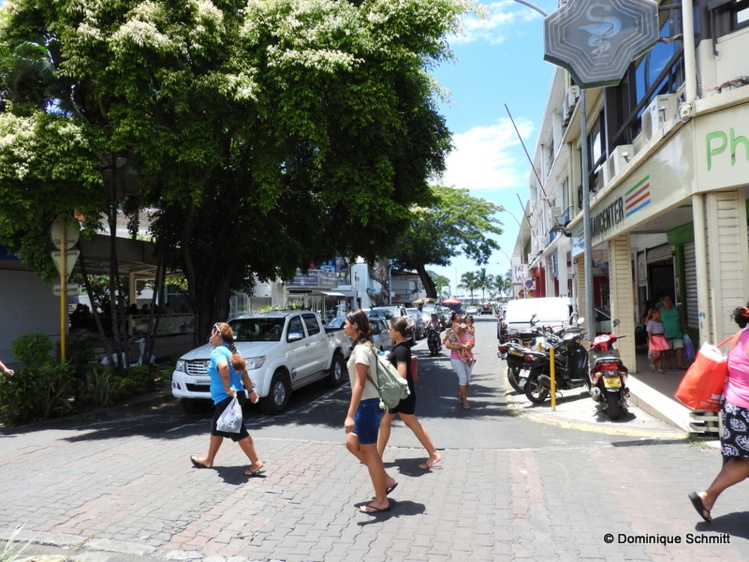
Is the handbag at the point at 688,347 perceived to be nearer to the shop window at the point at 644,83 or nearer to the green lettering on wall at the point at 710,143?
the shop window at the point at 644,83

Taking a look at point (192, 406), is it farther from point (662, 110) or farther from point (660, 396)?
point (662, 110)

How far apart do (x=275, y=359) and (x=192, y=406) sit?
1.74 metres

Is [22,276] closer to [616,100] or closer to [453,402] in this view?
[453,402]

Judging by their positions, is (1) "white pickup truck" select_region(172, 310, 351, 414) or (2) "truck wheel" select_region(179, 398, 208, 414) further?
(2) "truck wheel" select_region(179, 398, 208, 414)

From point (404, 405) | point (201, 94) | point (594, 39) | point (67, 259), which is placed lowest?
point (404, 405)

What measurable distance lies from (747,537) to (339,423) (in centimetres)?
561

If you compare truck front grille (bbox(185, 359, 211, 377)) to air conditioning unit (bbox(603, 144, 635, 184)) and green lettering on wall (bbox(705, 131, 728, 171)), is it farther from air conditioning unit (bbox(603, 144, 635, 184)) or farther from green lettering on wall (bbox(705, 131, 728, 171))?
air conditioning unit (bbox(603, 144, 635, 184))

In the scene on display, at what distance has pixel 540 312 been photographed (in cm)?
1648

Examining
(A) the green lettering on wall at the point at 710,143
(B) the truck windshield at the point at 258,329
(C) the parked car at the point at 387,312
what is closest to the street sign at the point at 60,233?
(B) the truck windshield at the point at 258,329

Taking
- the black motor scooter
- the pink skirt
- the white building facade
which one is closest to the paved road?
the black motor scooter

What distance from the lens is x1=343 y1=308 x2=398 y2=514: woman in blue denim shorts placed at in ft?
15.2

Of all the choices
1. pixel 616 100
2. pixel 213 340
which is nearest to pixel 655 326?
pixel 616 100

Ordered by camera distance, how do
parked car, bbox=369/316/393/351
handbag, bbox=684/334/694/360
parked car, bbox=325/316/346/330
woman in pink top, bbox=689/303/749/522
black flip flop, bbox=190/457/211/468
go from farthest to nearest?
1. parked car, bbox=369/316/393/351
2. parked car, bbox=325/316/346/330
3. handbag, bbox=684/334/694/360
4. black flip flop, bbox=190/457/211/468
5. woman in pink top, bbox=689/303/749/522

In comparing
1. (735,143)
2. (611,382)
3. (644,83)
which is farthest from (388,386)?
(644,83)
